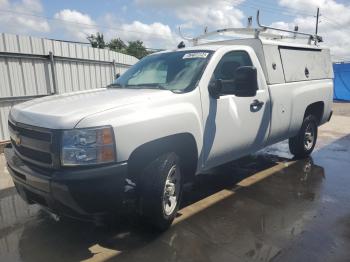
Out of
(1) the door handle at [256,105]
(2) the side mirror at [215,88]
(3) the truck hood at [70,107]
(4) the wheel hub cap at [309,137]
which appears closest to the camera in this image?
(3) the truck hood at [70,107]

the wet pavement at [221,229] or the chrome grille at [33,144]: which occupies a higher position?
the chrome grille at [33,144]

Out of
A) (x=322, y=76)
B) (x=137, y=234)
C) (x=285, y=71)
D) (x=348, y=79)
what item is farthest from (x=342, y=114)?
(x=137, y=234)

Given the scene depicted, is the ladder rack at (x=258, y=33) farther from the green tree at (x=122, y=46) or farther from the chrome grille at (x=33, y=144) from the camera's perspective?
the green tree at (x=122, y=46)

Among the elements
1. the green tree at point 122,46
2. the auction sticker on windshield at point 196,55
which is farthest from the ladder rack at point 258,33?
the green tree at point 122,46

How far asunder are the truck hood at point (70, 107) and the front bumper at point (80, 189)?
420 mm

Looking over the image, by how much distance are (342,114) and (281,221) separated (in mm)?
11794

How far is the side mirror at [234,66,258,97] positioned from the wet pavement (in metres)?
1.45

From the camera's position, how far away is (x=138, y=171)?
11.8ft

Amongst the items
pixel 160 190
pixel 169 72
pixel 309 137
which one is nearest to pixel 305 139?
pixel 309 137

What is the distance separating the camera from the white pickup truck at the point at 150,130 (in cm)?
304

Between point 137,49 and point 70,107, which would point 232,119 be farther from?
point 137,49

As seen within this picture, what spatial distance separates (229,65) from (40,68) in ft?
18.3

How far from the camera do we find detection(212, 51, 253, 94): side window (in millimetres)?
4207

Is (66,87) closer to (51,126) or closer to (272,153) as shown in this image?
(272,153)
